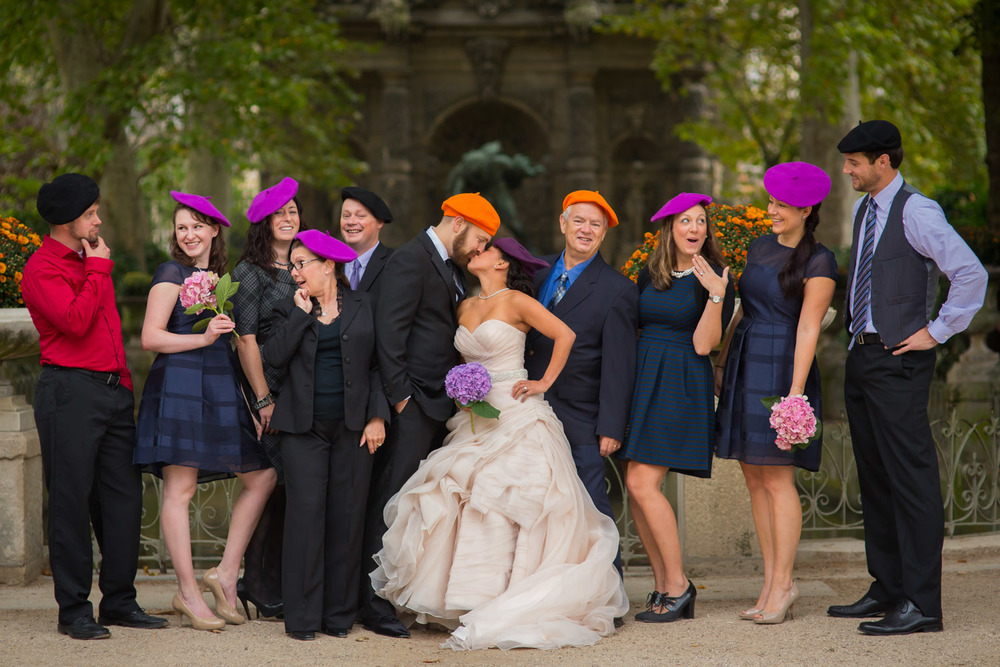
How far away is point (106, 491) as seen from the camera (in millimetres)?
5203

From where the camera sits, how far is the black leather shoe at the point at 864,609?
17.7ft

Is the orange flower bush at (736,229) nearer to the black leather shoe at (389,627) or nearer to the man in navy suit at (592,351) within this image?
the man in navy suit at (592,351)

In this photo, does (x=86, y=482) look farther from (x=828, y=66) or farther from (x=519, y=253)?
(x=828, y=66)

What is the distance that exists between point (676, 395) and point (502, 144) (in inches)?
750

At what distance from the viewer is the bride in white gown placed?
16.3 feet

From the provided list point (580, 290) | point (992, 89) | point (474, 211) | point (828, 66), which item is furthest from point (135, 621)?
point (828, 66)

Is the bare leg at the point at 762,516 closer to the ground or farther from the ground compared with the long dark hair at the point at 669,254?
closer to the ground

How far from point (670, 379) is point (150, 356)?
13.8 meters

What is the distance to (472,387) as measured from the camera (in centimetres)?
502

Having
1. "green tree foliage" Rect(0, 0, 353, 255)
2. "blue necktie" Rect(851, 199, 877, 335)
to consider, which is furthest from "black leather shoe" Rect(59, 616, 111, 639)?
"green tree foliage" Rect(0, 0, 353, 255)

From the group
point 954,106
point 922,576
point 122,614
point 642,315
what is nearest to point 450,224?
point 642,315

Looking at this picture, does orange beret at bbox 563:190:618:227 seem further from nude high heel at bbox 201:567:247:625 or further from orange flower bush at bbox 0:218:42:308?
orange flower bush at bbox 0:218:42:308

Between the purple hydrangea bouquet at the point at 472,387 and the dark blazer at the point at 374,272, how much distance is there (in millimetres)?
692

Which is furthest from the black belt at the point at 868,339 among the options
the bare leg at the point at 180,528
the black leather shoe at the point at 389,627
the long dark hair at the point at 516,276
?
the bare leg at the point at 180,528
